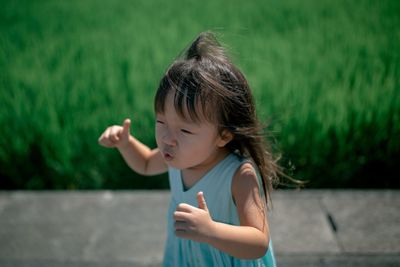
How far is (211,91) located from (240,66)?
0.82 metres

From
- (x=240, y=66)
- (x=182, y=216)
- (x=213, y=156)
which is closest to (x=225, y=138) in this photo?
(x=213, y=156)

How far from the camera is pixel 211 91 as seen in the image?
69.7 inches

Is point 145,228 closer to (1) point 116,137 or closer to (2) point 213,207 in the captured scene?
(1) point 116,137

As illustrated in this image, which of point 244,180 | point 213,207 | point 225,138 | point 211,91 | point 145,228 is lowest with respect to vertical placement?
point 145,228

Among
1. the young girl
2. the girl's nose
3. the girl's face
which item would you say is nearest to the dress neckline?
the young girl

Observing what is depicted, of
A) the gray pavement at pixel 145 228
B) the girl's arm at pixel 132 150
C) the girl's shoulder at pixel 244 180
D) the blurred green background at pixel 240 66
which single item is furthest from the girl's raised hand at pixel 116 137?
the gray pavement at pixel 145 228

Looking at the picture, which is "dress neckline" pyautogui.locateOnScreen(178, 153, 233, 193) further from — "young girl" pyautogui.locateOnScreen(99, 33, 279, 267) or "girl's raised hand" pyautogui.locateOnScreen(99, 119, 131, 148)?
"girl's raised hand" pyautogui.locateOnScreen(99, 119, 131, 148)

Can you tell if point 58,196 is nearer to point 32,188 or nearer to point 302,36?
point 32,188

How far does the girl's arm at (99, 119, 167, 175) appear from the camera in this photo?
86.1 inches

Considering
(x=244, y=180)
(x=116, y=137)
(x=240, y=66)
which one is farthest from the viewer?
(x=240, y=66)

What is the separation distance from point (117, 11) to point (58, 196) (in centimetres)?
367

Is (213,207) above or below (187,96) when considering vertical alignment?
below

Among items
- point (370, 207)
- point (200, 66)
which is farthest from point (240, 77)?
point (370, 207)

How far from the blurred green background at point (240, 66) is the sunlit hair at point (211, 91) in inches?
25.8
